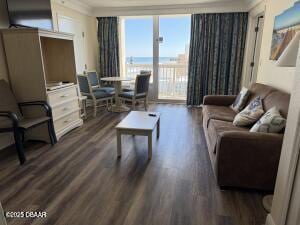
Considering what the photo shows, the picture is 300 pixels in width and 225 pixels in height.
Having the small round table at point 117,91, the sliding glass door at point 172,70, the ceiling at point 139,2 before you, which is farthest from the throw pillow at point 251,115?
the sliding glass door at point 172,70

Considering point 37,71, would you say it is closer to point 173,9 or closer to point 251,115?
point 251,115

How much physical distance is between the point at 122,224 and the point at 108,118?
295 cm

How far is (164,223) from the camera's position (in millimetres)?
1633

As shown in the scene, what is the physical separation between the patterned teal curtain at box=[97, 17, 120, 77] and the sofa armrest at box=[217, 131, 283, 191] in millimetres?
4356

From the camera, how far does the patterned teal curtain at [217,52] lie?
4.77 m

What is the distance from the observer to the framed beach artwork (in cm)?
246

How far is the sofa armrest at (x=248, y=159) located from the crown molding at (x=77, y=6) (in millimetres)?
4074

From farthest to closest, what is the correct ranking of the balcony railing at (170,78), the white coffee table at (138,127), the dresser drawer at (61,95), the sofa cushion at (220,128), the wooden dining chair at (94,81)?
the balcony railing at (170,78) < the wooden dining chair at (94,81) < the dresser drawer at (61,95) < the white coffee table at (138,127) < the sofa cushion at (220,128)

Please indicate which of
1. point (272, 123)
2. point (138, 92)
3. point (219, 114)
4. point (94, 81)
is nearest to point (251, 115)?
point (272, 123)

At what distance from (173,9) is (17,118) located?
164 inches

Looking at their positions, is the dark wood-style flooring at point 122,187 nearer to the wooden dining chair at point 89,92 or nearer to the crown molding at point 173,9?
the wooden dining chair at point 89,92

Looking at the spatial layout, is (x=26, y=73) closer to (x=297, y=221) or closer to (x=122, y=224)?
(x=122, y=224)

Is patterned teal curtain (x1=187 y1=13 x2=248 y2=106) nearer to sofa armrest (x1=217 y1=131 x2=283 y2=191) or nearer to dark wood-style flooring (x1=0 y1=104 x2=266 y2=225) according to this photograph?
dark wood-style flooring (x1=0 y1=104 x2=266 y2=225)

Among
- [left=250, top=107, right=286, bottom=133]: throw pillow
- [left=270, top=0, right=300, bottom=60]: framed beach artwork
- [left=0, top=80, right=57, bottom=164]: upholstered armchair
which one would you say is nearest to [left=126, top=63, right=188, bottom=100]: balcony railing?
[left=270, top=0, right=300, bottom=60]: framed beach artwork
